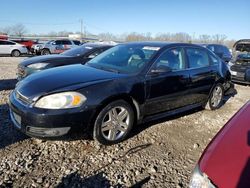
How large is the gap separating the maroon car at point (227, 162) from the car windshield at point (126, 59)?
213 centimetres

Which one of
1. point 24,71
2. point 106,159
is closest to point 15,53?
point 24,71

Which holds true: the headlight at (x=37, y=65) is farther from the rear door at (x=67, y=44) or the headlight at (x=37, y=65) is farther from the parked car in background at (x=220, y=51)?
the rear door at (x=67, y=44)

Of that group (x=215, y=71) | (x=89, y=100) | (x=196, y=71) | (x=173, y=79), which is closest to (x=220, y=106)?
(x=215, y=71)

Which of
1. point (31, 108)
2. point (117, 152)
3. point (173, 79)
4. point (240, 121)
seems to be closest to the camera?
point (240, 121)

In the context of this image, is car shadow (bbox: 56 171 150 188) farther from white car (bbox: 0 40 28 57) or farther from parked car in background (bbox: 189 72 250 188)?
white car (bbox: 0 40 28 57)

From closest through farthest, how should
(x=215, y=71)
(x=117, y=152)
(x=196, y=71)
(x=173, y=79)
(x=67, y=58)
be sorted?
(x=117, y=152) → (x=173, y=79) → (x=196, y=71) → (x=215, y=71) → (x=67, y=58)

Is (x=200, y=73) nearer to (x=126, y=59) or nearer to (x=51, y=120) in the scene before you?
(x=126, y=59)

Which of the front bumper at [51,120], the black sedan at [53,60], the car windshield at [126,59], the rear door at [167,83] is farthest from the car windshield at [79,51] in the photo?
the front bumper at [51,120]

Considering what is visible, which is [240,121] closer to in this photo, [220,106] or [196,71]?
[196,71]

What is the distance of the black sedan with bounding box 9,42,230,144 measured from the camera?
3.18m

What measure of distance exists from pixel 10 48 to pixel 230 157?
2092cm

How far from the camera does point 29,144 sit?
3.57 meters

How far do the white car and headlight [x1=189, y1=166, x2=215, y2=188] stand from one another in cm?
2070

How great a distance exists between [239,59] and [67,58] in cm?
670
